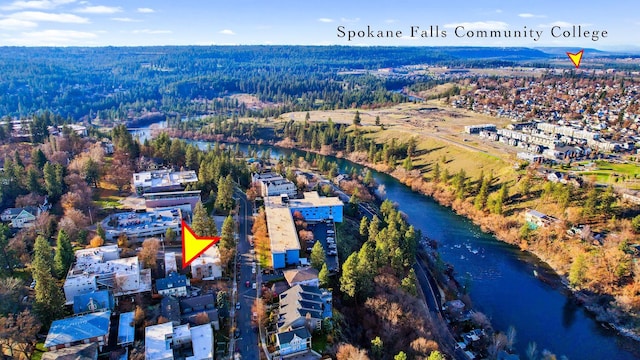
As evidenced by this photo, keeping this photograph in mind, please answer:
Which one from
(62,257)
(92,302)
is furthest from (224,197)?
(92,302)

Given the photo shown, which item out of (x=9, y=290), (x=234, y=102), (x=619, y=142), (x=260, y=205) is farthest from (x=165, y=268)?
(x=234, y=102)

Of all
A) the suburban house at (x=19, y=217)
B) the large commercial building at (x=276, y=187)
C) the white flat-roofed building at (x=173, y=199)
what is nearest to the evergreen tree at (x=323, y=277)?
the large commercial building at (x=276, y=187)

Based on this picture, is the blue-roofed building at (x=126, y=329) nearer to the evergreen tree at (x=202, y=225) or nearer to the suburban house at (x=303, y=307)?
the suburban house at (x=303, y=307)

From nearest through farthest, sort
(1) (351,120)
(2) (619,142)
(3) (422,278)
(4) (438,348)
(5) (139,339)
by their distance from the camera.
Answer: (5) (139,339) < (4) (438,348) < (3) (422,278) < (2) (619,142) < (1) (351,120)

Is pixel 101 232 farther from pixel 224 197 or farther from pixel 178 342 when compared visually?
pixel 178 342

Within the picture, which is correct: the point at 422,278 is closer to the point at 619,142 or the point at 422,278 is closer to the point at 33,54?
the point at 619,142

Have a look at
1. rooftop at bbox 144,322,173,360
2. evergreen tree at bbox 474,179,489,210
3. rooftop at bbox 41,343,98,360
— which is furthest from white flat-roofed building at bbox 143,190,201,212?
evergreen tree at bbox 474,179,489,210

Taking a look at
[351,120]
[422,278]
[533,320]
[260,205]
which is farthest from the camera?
[351,120]
